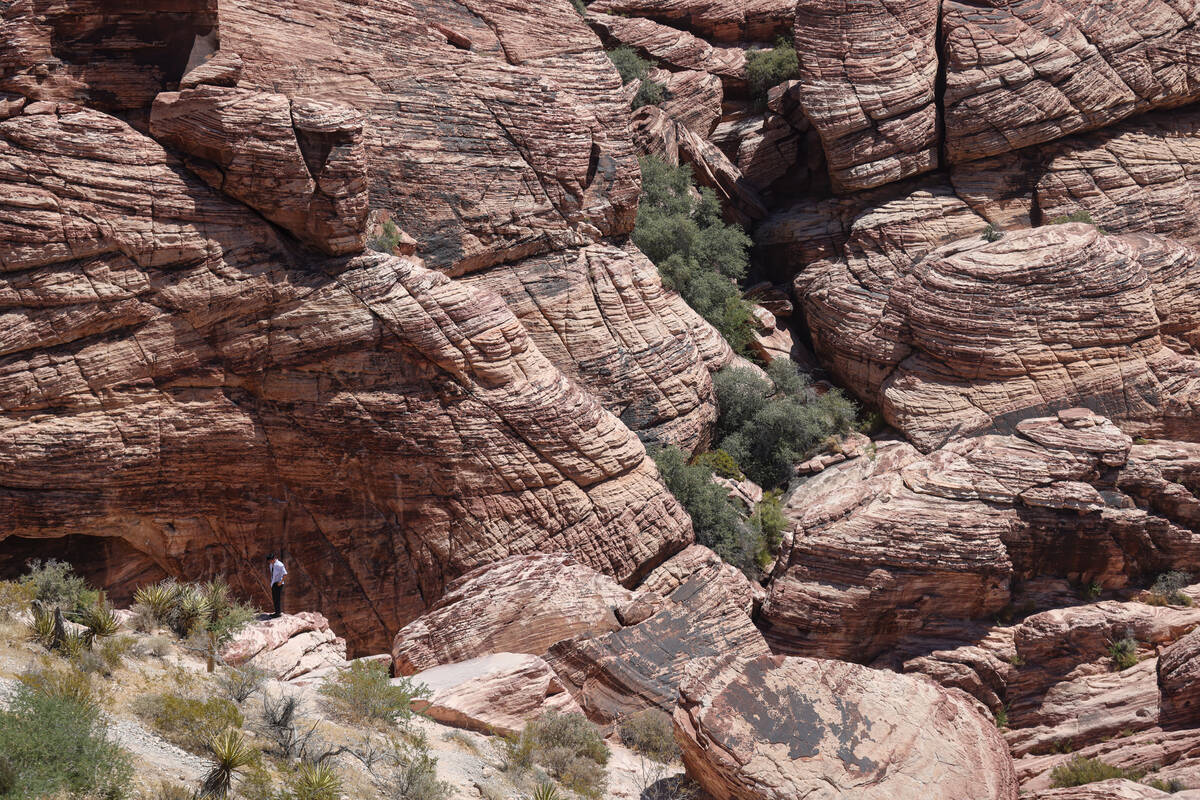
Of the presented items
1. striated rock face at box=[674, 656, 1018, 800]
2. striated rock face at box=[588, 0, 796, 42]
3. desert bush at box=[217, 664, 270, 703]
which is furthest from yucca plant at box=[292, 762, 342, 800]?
striated rock face at box=[588, 0, 796, 42]

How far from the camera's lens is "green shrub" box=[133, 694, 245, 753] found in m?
12.4

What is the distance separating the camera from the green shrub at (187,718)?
12438 mm

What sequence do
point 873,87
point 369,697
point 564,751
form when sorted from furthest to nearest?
point 873,87 < point 564,751 < point 369,697

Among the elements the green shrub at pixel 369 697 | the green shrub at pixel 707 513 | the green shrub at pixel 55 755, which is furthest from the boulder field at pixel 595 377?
the green shrub at pixel 55 755

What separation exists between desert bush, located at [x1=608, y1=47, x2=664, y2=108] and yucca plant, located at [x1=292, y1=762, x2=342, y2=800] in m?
27.4

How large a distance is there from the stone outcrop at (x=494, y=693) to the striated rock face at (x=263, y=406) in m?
3.16

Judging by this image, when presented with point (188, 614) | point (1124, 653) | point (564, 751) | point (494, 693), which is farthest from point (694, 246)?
point (188, 614)

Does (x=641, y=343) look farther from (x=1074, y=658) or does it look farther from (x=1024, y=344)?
(x=1074, y=658)

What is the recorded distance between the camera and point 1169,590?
22.6 meters

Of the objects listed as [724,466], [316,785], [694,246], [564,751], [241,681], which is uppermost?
[694,246]

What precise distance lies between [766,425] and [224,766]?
19.1 meters

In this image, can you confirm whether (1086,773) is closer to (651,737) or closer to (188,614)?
(651,737)

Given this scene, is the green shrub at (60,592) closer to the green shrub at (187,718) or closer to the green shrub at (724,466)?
the green shrub at (187,718)

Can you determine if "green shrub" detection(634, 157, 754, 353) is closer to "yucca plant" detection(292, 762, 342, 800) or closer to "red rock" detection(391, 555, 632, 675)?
"red rock" detection(391, 555, 632, 675)
